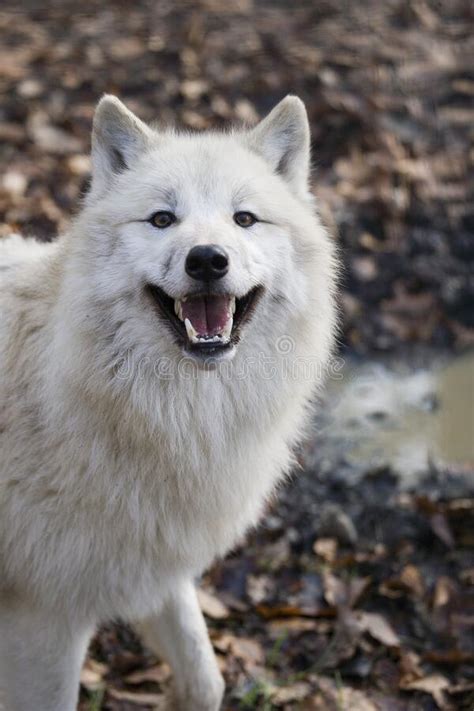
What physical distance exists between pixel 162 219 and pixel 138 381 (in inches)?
23.0

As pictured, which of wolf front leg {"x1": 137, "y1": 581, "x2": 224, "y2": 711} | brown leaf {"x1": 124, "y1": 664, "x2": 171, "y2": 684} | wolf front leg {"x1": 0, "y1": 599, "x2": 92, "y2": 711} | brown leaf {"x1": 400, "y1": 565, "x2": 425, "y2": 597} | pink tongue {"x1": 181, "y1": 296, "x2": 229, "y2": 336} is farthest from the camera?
brown leaf {"x1": 400, "y1": 565, "x2": 425, "y2": 597}

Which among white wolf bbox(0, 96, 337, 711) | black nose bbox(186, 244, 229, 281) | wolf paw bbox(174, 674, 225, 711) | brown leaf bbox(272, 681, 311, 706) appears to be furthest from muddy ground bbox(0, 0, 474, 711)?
black nose bbox(186, 244, 229, 281)

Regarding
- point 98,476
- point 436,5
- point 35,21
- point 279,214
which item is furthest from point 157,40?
point 98,476

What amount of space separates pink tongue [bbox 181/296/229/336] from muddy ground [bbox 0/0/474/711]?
1.83 metres

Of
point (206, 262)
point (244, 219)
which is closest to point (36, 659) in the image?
point (206, 262)

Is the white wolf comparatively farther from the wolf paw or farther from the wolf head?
the wolf paw

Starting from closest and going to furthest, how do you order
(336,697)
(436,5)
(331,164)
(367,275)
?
(336,697)
(367,275)
(331,164)
(436,5)

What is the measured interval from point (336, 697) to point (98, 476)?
5.65ft

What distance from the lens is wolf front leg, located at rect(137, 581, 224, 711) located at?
383 centimetres

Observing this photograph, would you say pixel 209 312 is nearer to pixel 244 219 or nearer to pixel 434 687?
pixel 244 219

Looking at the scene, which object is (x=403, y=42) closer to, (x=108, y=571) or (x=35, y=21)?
(x=35, y=21)

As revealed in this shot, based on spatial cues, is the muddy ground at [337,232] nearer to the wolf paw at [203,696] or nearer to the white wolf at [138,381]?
the wolf paw at [203,696]

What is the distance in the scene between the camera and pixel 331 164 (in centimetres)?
775

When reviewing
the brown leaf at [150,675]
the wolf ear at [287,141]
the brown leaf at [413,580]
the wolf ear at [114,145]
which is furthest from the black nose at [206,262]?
the brown leaf at [413,580]
